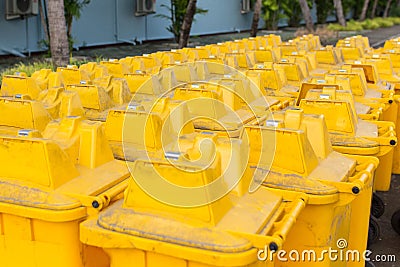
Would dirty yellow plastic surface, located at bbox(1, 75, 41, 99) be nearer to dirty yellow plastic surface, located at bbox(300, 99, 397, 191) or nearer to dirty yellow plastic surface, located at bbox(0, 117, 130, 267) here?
dirty yellow plastic surface, located at bbox(0, 117, 130, 267)

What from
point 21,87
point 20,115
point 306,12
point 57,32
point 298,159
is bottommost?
point 298,159

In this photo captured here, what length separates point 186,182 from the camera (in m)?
2.81

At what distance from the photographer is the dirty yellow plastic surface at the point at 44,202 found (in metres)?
3.02

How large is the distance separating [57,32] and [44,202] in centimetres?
859

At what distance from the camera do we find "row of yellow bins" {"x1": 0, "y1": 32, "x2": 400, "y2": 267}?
277cm

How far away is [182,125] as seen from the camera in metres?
4.29

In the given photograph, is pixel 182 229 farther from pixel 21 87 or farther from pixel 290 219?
pixel 21 87

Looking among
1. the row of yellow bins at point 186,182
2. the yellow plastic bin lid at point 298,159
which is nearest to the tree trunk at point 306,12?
the row of yellow bins at point 186,182

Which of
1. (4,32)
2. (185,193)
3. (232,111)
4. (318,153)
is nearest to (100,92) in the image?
(232,111)

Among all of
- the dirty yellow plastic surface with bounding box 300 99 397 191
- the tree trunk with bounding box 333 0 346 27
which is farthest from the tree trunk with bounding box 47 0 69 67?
the tree trunk with bounding box 333 0 346 27

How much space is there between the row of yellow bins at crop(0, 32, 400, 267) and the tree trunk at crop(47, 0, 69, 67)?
6.05 metres

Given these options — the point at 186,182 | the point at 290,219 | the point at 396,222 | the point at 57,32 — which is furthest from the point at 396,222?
the point at 57,32

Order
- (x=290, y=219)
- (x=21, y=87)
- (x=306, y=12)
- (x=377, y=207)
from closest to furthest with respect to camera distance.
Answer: (x=290, y=219) < (x=377, y=207) < (x=21, y=87) < (x=306, y=12)

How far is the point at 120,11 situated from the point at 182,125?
17.7 m
